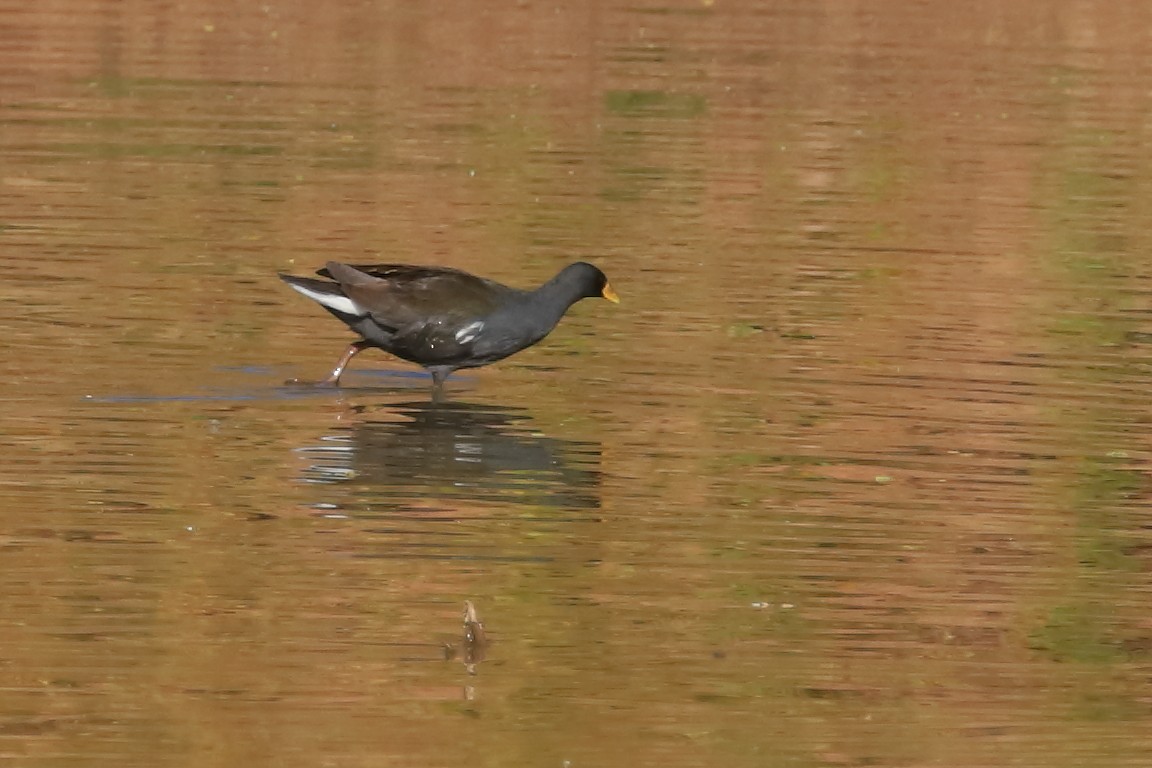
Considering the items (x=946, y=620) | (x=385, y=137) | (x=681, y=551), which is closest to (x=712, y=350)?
(x=681, y=551)

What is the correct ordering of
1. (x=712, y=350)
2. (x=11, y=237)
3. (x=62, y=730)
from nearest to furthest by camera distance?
(x=62, y=730), (x=712, y=350), (x=11, y=237)

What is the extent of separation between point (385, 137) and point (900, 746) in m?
16.0

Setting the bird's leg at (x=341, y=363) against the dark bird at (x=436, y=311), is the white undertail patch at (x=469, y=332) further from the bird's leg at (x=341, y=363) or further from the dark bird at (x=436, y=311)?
the bird's leg at (x=341, y=363)

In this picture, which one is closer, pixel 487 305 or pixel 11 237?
pixel 487 305

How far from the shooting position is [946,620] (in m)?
9.95

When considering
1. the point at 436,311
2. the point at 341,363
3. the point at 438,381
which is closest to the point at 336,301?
the point at 341,363

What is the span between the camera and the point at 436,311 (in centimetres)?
1370

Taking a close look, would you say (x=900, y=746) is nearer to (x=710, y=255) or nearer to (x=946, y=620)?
(x=946, y=620)

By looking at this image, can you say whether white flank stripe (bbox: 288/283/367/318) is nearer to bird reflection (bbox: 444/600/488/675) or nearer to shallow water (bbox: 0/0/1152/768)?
shallow water (bbox: 0/0/1152/768)

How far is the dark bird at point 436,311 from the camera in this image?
539 inches

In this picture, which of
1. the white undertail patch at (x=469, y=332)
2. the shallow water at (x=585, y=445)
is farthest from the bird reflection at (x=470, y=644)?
the white undertail patch at (x=469, y=332)

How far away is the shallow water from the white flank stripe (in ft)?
1.55

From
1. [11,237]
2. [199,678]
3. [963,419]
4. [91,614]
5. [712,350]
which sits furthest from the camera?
[11,237]

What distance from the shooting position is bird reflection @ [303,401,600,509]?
11.8m
